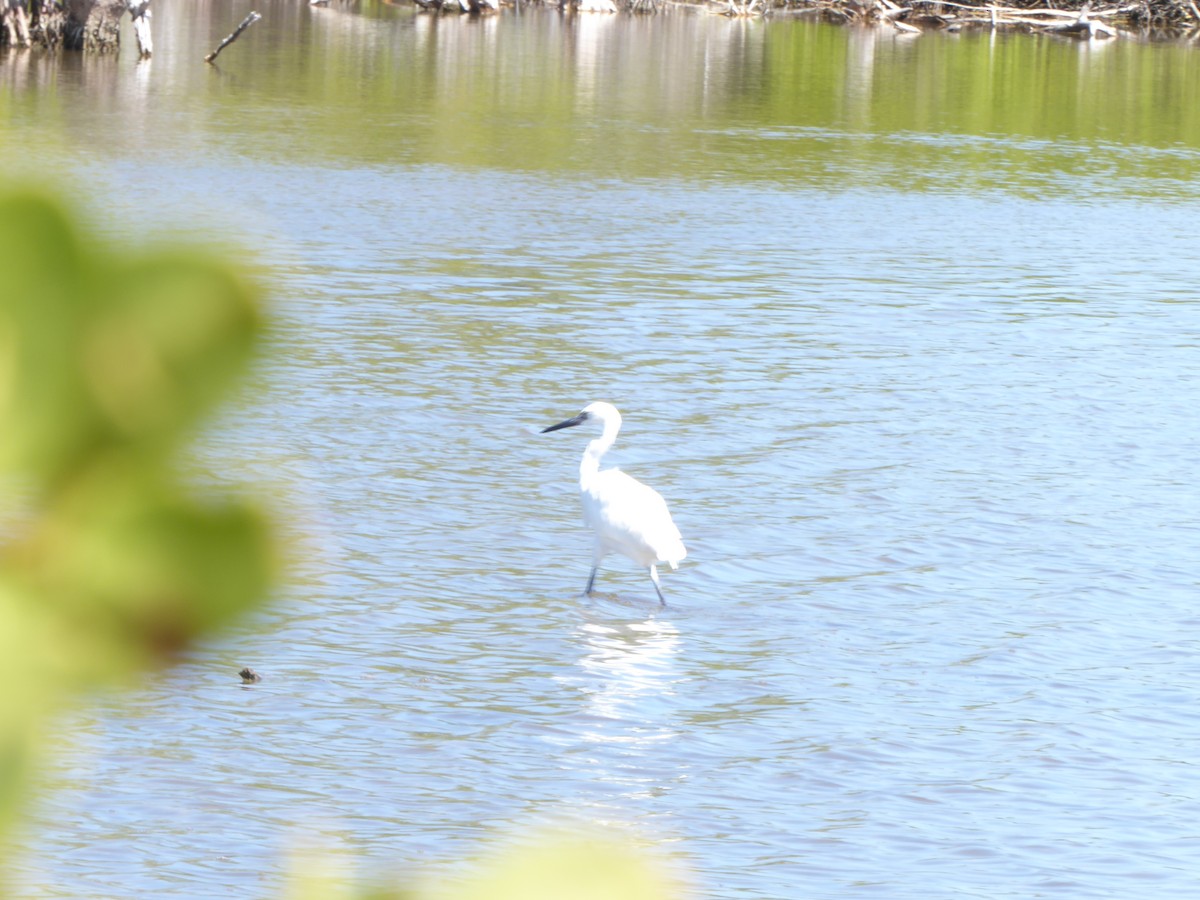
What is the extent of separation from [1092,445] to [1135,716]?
544cm

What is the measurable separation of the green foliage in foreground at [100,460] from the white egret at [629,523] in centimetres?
819

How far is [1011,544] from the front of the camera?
1039cm

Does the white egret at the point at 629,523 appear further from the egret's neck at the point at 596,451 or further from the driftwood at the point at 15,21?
the driftwood at the point at 15,21

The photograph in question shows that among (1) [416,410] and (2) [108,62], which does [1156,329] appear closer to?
(1) [416,410]

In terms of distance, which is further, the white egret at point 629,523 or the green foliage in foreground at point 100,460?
the white egret at point 629,523

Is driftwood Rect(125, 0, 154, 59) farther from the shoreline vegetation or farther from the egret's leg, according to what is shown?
the egret's leg

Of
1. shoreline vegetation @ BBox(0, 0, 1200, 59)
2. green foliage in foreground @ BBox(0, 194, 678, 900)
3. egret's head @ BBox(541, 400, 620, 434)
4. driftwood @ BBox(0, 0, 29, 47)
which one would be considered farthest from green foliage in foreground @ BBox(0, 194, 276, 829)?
shoreline vegetation @ BBox(0, 0, 1200, 59)

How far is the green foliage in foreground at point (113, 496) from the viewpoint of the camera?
15.5 inches

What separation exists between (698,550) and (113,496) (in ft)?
31.8

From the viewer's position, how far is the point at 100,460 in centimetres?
41

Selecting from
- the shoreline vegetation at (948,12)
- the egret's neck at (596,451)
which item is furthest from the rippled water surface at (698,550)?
the shoreline vegetation at (948,12)

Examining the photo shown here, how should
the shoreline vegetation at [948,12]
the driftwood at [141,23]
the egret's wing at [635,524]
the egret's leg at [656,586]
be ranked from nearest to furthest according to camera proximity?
the egret's wing at [635,524] → the egret's leg at [656,586] → the driftwood at [141,23] → the shoreline vegetation at [948,12]

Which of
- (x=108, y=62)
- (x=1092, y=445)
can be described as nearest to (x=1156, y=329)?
(x=1092, y=445)

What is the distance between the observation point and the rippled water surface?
5.95m
